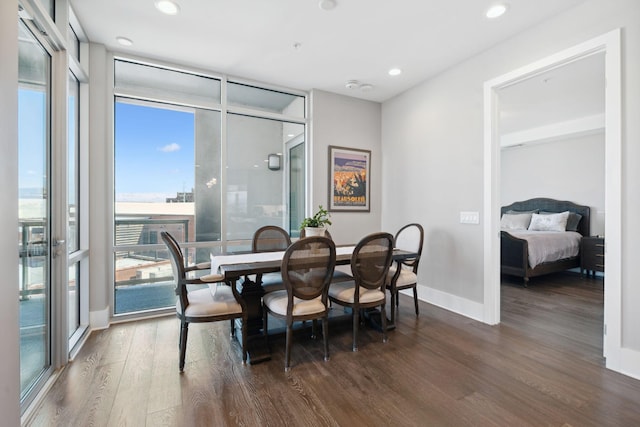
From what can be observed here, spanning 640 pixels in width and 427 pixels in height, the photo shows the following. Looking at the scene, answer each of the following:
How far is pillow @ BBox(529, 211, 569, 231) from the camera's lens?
5.84m

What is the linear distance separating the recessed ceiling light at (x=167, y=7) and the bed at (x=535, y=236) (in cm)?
540

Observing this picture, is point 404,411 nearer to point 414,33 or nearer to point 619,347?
point 619,347

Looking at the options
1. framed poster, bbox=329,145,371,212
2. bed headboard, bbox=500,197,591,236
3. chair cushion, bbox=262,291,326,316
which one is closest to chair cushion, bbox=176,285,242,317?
chair cushion, bbox=262,291,326,316

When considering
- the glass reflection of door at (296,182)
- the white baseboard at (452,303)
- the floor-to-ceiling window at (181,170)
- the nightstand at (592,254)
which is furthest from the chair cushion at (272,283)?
the nightstand at (592,254)

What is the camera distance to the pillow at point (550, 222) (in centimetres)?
584

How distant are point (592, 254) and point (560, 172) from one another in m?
1.90

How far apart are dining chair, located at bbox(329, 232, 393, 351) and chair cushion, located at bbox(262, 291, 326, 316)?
330mm

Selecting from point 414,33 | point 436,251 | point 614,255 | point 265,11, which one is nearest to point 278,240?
point 436,251

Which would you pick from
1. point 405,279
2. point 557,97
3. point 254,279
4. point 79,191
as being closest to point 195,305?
point 254,279

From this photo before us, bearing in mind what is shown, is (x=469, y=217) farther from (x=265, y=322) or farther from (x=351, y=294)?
(x=265, y=322)

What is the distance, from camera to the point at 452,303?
362cm

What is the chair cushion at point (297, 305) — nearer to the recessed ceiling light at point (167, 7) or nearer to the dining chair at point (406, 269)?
the dining chair at point (406, 269)

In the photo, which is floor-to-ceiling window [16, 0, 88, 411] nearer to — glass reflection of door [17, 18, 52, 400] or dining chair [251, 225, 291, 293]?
glass reflection of door [17, 18, 52, 400]

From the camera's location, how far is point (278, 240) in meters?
3.58
